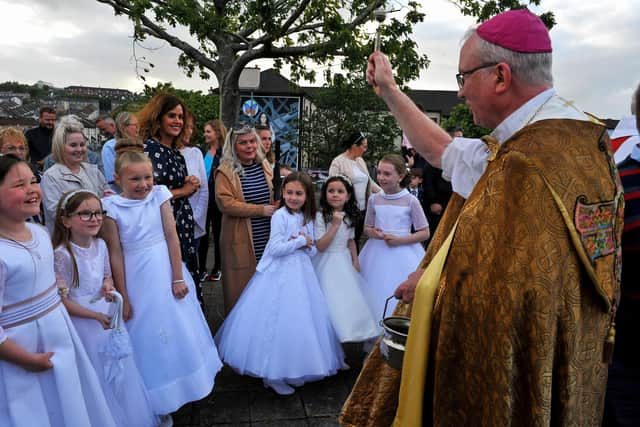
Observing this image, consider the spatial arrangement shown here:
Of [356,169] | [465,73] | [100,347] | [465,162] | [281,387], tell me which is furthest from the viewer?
[356,169]

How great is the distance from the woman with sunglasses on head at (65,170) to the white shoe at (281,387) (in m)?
2.25

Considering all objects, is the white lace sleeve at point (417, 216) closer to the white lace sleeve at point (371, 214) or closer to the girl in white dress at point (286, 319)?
the white lace sleeve at point (371, 214)

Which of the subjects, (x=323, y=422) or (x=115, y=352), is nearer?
(x=115, y=352)

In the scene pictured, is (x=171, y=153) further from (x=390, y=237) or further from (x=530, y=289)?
(x=530, y=289)

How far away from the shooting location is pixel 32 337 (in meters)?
2.38

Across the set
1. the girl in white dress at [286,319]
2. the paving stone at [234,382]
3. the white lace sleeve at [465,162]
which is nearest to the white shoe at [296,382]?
the girl in white dress at [286,319]

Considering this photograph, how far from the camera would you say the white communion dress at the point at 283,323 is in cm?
373

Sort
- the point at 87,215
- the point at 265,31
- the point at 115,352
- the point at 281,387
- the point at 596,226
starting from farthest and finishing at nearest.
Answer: the point at 265,31, the point at 281,387, the point at 87,215, the point at 115,352, the point at 596,226

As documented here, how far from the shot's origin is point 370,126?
24.7 m

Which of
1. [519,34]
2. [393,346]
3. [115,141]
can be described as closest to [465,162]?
[519,34]

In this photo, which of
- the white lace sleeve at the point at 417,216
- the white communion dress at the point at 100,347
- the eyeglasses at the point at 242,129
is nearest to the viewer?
the white communion dress at the point at 100,347

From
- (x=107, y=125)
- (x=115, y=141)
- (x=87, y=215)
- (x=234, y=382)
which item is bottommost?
(x=234, y=382)

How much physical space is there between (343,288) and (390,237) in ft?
2.47

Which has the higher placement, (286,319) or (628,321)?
(628,321)
